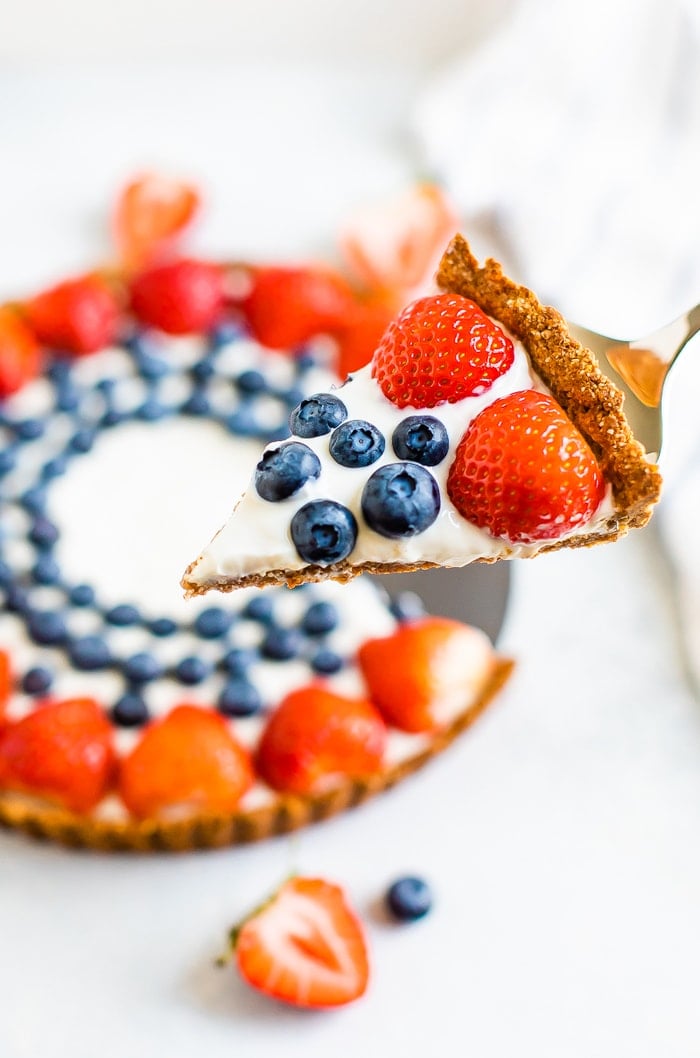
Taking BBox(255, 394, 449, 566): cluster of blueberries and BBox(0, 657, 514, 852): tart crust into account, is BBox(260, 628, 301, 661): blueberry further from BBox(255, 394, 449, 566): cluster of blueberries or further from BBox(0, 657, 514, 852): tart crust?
BBox(255, 394, 449, 566): cluster of blueberries

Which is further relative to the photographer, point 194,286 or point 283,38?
point 283,38

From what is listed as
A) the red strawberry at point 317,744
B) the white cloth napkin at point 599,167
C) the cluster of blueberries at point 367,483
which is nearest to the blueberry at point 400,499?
the cluster of blueberries at point 367,483

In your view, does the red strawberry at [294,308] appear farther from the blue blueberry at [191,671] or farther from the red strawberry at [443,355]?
the red strawberry at [443,355]

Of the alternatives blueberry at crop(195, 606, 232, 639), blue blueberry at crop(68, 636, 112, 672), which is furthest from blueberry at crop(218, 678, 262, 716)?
blue blueberry at crop(68, 636, 112, 672)

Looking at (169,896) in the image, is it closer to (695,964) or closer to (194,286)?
(695,964)

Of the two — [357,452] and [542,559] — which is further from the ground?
[357,452]

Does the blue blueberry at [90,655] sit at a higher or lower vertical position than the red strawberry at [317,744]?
higher

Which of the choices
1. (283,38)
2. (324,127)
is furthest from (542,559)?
(283,38)
